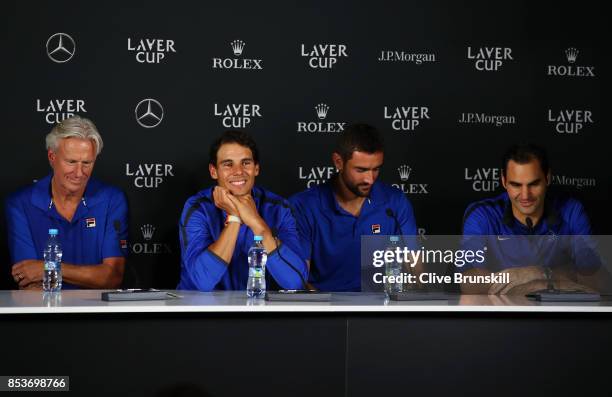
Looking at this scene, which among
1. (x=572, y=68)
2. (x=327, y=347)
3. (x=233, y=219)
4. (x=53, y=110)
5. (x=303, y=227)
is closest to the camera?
(x=327, y=347)

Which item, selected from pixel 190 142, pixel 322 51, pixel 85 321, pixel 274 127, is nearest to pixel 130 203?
pixel 190 142

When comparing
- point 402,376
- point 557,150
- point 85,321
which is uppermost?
point 557,150

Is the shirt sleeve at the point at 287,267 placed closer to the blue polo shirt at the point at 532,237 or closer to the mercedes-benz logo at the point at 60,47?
the blue polo shirt at the point at 532,237

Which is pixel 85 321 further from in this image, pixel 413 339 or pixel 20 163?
pixel 20 163

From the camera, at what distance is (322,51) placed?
5.23m

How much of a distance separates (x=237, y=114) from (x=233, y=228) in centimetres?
119

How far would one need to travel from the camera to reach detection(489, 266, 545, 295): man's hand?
366cm

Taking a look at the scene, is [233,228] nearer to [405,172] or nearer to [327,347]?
[327,347]

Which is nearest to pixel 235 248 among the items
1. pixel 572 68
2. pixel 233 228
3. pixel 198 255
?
pixel 233 228

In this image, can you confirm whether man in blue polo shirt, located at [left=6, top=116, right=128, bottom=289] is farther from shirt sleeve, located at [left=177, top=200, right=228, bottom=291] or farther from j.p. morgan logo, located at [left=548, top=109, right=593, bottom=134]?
j.p. morgan logo, located at [left=548, top=109, right=593, bottom=134]

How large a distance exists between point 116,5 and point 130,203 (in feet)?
3.91

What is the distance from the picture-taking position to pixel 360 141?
15.1 ft

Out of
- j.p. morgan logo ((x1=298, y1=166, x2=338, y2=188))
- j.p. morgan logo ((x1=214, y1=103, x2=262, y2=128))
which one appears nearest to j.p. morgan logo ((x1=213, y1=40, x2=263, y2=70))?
j.p. morgan logo ((x1=214, y1=103, x2=262, y2=128))

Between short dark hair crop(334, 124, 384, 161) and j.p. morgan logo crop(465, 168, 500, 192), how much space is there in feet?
3.03
